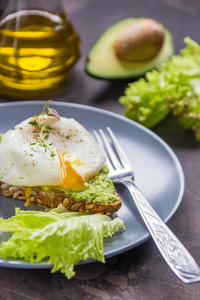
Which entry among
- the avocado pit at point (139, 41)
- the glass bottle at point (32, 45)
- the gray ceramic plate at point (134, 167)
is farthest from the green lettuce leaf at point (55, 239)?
the avocado pit at point (139, 41)

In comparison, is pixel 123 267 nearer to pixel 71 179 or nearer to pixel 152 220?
pixel 152 220

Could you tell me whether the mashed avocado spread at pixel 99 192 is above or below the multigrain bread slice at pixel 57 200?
above

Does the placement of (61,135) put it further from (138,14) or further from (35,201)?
(138,14)

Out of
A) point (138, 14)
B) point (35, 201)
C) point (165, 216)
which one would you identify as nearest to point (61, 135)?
point (35, 201)

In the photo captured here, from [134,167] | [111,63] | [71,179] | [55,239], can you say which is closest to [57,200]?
[71,179]

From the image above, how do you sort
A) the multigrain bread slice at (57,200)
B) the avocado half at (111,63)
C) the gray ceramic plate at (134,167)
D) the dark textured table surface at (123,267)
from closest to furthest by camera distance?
the dark textured table surface at (123,267), the gray ceramic plate at (134,167), the multigrain bread slice at (57,200), the avocado half at (111,63)

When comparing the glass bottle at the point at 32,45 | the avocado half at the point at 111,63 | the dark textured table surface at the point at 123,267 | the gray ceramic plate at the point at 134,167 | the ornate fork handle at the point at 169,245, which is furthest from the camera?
the avocado half at the point at 111,63

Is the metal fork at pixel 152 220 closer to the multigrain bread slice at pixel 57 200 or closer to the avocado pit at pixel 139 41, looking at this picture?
the multigrain bread slice at pixel 57 200

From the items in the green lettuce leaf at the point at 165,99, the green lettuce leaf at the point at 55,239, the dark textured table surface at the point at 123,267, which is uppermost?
the green lettuce leaf at the point at 55,239
